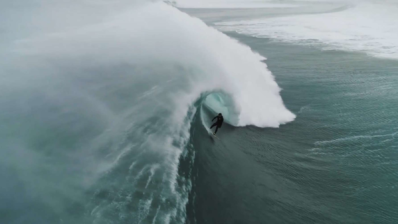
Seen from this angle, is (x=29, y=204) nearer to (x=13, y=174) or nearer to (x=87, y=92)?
(x=13, y=174)

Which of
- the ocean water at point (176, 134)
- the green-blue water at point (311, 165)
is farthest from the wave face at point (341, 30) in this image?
the green-blue water at point (311, 165)

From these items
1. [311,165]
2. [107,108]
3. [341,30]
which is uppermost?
[107,108]

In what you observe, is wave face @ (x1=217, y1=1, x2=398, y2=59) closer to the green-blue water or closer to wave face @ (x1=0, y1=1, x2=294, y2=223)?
wave face @ (x1=0, y1=1, x2=294, y2=223)

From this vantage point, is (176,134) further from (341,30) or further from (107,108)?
(341,30)

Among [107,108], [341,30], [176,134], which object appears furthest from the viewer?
[341,30]

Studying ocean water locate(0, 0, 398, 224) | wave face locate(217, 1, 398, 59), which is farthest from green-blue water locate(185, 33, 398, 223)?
wave face locate(217, 1, 398, 59)

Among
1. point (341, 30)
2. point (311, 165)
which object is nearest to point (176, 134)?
point (311, 165)

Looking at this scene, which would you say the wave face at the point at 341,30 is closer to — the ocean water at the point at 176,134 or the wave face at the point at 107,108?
the ocean water at the point at 176,134
